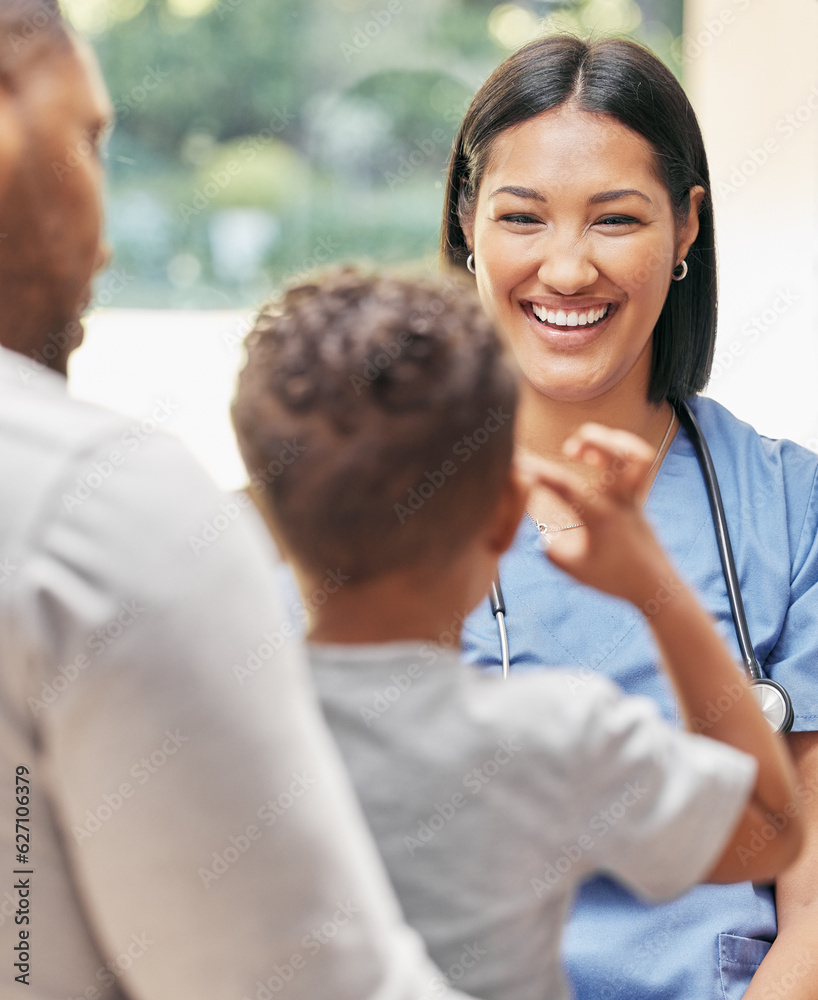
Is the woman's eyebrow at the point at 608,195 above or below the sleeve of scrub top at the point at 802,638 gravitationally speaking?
above

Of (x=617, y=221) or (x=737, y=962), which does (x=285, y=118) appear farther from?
(x=737, y=962)

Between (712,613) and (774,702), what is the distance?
0.44 ft

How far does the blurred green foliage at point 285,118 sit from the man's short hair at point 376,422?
101 inches

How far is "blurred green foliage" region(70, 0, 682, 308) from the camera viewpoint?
123 inches

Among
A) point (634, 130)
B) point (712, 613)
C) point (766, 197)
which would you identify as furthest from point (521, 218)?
point (766, 197)

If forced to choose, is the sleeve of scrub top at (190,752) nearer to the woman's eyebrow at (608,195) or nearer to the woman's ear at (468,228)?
the woman's eyebrow at (608,195)

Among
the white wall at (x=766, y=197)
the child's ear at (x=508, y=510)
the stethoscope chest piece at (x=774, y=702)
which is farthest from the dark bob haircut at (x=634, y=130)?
the white wall at (x=766, y=197)

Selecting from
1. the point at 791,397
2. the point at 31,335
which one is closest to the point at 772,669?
the point at 31,335

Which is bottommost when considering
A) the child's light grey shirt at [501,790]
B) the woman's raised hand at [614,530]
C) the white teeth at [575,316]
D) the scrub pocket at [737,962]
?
the scrub pocket at [737,962]

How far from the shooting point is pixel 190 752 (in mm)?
468

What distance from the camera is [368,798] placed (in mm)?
599

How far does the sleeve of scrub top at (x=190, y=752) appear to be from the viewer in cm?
45

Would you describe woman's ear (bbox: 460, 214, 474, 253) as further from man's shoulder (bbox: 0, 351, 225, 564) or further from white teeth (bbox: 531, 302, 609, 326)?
man's shoulder (bbox: 0, 351, 225, 564)

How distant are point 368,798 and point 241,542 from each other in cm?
19
